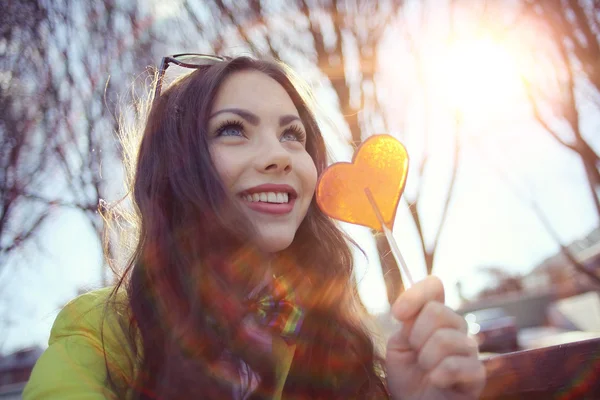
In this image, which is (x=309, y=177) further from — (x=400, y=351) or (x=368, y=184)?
(x=400, y=351)

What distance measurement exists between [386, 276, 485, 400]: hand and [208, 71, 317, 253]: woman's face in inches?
20.3

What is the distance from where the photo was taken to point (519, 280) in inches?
1594

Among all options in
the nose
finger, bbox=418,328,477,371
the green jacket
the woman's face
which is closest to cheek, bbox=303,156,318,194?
the woman's face

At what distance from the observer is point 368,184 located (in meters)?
1.39

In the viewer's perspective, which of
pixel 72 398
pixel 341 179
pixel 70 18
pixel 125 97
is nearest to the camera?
pixel 72 398

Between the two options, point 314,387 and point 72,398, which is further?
point 314,387

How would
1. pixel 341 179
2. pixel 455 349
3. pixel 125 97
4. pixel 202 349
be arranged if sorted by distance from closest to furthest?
pixel 455 349, pixel 202 349, pixel 341 179, pixel 125 97

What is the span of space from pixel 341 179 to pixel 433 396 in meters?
0.67

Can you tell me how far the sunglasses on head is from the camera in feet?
5.72

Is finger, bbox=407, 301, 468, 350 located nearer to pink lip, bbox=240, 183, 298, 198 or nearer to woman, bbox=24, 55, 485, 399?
woman, bbox=24, 55, 485, 399

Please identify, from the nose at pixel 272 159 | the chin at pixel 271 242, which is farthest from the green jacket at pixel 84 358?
the nose at pixel 272 159

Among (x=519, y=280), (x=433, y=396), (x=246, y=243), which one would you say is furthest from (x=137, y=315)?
(x=519, y=280)

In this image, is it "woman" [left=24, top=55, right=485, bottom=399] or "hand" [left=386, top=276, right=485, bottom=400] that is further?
"woman" [left=24, top=55, right=485, bottom=399]

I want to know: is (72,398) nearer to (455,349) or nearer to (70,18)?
(455,349)
